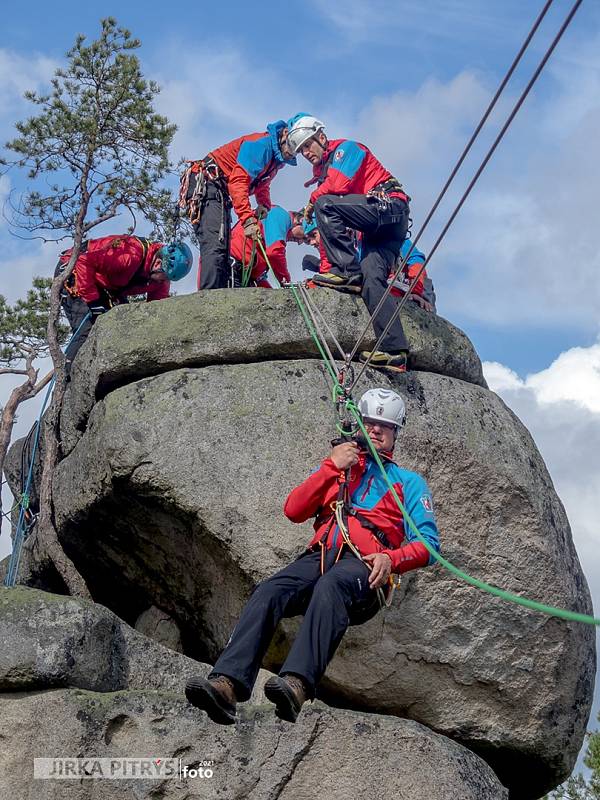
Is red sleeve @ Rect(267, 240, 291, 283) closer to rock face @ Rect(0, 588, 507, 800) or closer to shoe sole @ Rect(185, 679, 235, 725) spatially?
rock face @ Rect(0, 588, 507, 800)

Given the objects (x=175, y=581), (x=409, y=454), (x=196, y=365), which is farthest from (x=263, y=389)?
(x=175, y=581)

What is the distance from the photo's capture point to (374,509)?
299 inches

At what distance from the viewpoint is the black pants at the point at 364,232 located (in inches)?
396

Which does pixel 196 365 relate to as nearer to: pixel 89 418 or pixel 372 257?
pixel 89 418

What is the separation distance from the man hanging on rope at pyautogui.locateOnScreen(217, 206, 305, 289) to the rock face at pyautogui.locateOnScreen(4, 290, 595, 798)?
54.3 inches

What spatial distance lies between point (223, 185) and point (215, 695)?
654cm

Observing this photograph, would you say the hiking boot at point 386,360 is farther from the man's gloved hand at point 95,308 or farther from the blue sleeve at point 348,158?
the man's gloved hand at point 95,308

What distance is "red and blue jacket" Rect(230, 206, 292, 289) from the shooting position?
11.1 m

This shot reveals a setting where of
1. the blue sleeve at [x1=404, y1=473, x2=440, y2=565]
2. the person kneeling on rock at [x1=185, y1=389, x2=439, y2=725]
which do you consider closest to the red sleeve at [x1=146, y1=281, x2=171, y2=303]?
the person kneeling on rock at [x1=185, y1=389, x2=439, y2=725]

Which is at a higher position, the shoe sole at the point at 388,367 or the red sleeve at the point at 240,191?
the red sleeve at the point at 240,191

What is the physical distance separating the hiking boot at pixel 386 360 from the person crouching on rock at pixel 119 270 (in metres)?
3.05

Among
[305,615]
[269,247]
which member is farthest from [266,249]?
[305,615]

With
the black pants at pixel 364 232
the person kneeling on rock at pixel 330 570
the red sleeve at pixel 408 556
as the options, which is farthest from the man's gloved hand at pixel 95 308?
the red sleeve at pixel 408 556

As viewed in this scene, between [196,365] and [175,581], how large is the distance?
2.02m
